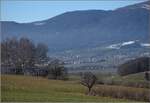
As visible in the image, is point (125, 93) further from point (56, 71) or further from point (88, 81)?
point (56, 71)

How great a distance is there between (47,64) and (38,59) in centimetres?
335

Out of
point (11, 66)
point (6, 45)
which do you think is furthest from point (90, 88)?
point (6, 45)

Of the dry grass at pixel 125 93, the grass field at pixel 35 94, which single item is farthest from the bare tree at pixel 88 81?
the dry grass at pixel 125 93

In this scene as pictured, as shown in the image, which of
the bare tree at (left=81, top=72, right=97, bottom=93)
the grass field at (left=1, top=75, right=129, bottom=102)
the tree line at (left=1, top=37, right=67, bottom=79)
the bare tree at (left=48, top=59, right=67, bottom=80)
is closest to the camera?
the grass field at (left=1, top=75, right=129, bottom=102)

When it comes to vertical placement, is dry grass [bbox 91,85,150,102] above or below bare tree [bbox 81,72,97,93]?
below

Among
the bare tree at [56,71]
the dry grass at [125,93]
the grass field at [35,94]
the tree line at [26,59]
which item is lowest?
the dry grass at [125,93]

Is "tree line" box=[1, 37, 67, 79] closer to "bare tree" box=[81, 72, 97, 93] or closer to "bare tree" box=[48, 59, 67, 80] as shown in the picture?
"bare tree" box=[48, 59, 67, 80]

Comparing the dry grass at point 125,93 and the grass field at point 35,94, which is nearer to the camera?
the grass field at point 35,94

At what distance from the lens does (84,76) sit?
26859 mm

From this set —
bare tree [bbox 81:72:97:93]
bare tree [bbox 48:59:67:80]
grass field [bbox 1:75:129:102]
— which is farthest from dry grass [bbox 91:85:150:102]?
bare tree [bbox 48:59:67:80]

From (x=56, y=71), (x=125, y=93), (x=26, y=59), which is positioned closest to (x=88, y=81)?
(x=125, y=93)

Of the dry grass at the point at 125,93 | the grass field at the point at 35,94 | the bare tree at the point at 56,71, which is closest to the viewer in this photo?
the grass field at the point at 35,94

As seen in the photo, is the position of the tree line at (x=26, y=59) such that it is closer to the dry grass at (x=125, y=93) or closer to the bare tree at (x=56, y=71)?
the bare tree at (x=56, y=71)

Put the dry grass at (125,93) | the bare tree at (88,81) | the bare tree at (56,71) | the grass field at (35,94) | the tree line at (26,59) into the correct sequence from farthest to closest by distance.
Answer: the tree line at (26,59), the bare tree at (56,71), the bare tree at (88,81), the dry grass at (125,93), the grass field at (35,94)
